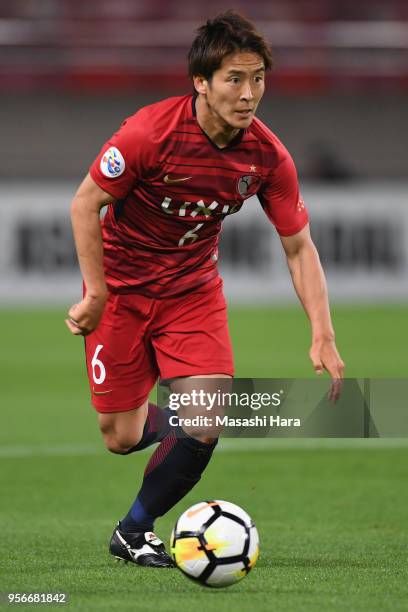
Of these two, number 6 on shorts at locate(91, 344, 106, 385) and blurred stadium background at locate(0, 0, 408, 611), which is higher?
number 6 on shorts at locate(91, 344, 106, 385)

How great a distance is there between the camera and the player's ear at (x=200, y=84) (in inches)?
214

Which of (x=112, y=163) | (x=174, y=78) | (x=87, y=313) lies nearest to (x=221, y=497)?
(x=87, y=313)

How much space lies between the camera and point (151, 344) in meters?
6.05

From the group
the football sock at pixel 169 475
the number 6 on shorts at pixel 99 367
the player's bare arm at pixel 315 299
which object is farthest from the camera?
the number 6 on shorts at pixel 99 367

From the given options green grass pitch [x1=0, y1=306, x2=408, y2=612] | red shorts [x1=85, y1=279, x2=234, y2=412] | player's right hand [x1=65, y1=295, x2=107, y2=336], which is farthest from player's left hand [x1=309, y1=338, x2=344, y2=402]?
player's right hand [x1=65, y1=295, x2=107, y2=336]

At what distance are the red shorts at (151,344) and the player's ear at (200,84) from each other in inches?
35.8

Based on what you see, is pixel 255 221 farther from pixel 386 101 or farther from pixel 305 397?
pixel 305 397

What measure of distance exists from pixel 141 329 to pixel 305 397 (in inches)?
35.3

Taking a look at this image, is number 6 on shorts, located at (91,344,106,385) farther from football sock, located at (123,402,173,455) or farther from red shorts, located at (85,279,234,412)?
football sock, located at (123,402,173,455)

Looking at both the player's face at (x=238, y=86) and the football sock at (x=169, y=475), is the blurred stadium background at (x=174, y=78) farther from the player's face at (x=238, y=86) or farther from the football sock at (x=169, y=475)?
the player's face at (x=238, y=86)

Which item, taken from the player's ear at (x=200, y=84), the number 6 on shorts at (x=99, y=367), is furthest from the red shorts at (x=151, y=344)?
the player's ear at (x=200, y=84)

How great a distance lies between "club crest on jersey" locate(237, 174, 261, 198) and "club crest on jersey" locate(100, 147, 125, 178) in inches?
20.1

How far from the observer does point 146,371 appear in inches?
239

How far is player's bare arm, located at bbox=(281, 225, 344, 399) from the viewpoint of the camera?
5418 millimetres
